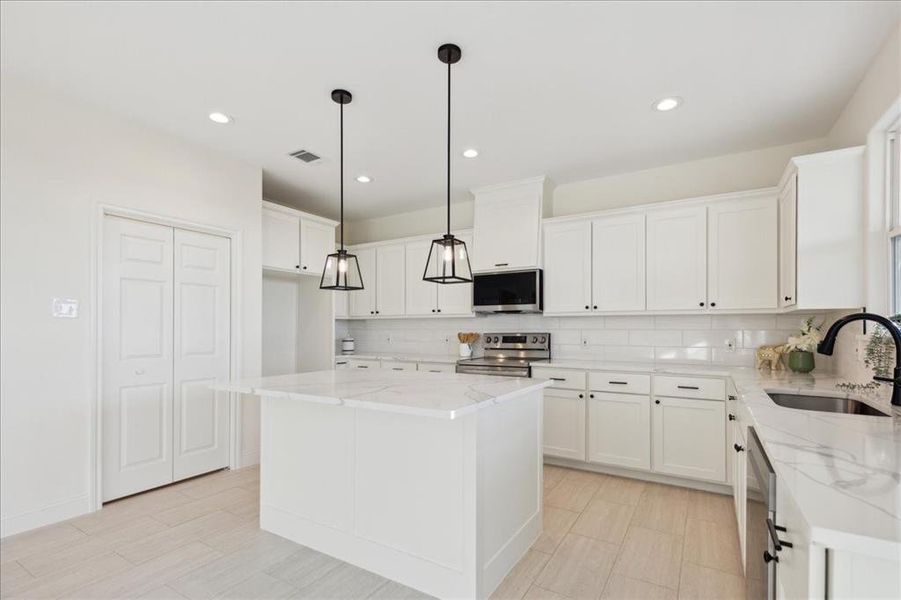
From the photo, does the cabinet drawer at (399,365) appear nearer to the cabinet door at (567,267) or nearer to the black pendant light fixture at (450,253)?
the cabinet door at (567,267)

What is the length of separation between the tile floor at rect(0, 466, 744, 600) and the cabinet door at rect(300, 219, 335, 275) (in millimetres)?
2366

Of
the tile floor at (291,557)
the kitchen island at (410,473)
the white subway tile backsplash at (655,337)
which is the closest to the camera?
the kitchen island at (410,473)

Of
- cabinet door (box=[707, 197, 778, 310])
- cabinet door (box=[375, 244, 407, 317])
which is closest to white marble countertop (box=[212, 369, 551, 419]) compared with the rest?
cabinet door (box=[707, 197, 778, 310])

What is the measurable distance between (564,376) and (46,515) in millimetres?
3662

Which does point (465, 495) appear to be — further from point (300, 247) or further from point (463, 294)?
point (300, 247)

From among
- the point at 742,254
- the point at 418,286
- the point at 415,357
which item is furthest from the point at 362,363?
the point at 742,254

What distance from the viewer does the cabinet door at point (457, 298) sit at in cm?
466

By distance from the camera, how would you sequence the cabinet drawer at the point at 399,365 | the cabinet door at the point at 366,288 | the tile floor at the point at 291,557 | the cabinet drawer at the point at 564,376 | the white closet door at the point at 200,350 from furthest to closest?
the cabinet door at the point at 366,288 → the cabinet drawer at the point at 399,365 → the cabinet drawer at the point at 564,376 → the white closet door at the point at 200,350 → the tile floor at the point at 291,557

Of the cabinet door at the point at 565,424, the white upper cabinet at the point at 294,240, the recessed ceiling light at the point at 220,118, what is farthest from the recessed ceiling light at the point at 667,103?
the white upper cabinet at the point at 294,240

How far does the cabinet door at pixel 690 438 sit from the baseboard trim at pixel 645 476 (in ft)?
0.28

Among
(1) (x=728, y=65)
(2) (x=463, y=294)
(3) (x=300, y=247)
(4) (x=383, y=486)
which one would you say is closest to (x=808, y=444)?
(4) (x=383, y=486)

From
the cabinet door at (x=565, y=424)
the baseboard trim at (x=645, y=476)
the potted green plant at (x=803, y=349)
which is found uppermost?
the potted green plant at (x=803, y=349)

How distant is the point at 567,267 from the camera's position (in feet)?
13.2

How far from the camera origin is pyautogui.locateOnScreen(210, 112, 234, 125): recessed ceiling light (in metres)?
2.91
